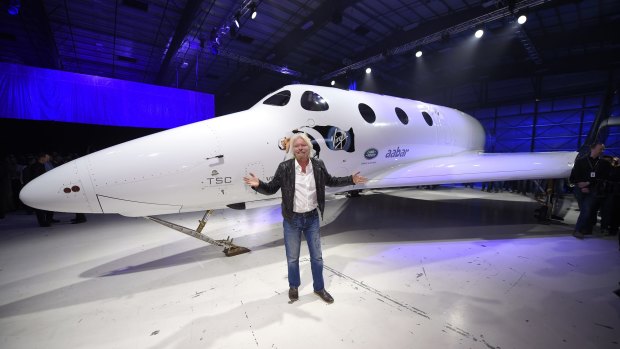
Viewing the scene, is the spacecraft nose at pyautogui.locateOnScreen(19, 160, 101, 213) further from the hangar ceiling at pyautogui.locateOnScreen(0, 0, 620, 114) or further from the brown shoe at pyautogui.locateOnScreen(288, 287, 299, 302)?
the hangar ceiling at pyautogui.locateOnScreen(0, 0, 620, 114)

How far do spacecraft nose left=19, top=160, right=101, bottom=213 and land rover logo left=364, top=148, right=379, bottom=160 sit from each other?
14.6 ft

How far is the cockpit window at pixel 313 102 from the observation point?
4.53 meters

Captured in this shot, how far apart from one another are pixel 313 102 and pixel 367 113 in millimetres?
1426

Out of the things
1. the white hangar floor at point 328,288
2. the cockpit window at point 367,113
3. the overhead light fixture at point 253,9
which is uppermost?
the overhead light fixture at point 253,9

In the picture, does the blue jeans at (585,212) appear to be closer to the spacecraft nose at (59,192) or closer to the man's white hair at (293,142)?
the man's white hair at (293,142)

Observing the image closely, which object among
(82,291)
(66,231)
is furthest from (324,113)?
(66,231)

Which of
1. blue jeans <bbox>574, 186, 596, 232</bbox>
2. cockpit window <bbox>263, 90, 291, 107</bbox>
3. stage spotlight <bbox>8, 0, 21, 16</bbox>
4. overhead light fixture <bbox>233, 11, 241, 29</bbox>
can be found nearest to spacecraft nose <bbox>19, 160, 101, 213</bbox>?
cockpit window <bbox>263, 90, 291, 107</bbox>

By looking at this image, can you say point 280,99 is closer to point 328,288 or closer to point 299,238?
point 299,238

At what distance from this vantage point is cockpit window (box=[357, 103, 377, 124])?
17.4ft

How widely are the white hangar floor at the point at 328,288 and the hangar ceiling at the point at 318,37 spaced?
29.6 ft

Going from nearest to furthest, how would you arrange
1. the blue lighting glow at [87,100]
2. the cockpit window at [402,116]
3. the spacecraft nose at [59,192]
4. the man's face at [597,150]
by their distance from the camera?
1. the spacecraft nose at [59,192]
2. the man's face at [597,150]
3. the cockpit window at [402,116]
4. the blue lighting glow at [87,100]

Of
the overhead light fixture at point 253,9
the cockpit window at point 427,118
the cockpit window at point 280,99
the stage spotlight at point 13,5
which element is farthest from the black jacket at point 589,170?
the stage spotlight at point 13,5

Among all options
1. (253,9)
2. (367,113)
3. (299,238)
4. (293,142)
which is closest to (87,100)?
(253,9)

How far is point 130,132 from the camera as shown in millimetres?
16188
